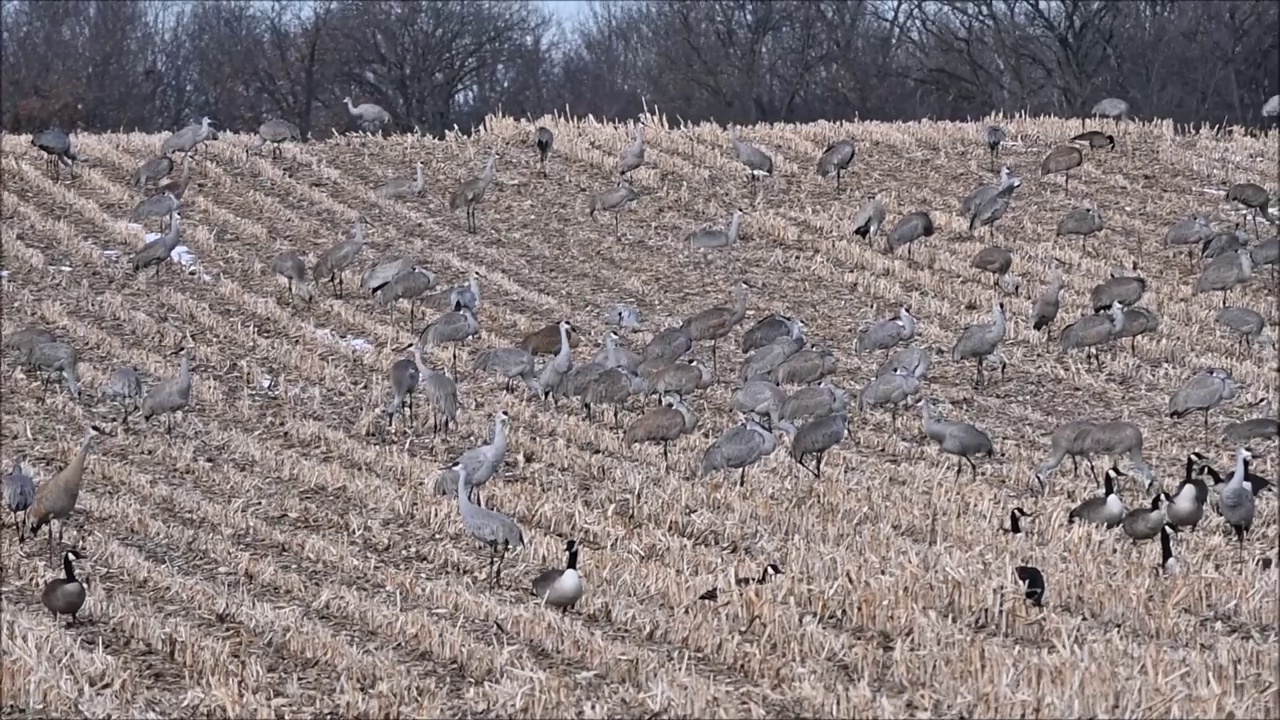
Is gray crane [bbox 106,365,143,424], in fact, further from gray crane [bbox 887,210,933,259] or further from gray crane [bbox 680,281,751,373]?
gray crane [bbox 887,210,933,259]

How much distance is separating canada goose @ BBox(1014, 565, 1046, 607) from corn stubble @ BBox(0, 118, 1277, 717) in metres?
0.11

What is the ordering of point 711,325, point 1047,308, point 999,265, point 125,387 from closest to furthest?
point 125,387, point 711,325, point 1047,308, point 999,265

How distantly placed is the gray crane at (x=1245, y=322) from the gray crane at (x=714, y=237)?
5.88 metres

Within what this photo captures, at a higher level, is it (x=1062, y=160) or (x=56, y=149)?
(x=1062, y=160)

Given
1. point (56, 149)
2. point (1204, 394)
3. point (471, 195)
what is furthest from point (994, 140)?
point (56, 149)

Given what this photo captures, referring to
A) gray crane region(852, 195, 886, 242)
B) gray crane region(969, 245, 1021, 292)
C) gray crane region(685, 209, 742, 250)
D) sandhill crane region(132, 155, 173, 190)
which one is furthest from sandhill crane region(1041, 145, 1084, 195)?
sandhill crane region(132, 155, 173, 190)

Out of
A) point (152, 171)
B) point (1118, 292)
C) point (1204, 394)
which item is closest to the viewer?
point (1204, 394)

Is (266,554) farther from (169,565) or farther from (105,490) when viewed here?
(105,490)

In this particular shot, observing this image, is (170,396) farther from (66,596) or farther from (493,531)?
(66,596)

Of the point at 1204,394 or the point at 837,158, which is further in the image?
the point at 837,158

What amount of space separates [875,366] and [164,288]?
782cm

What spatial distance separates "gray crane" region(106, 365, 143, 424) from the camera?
14805 millimetres

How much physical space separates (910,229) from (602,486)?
8138 millimetres

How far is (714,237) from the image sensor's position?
2008 centimetres
